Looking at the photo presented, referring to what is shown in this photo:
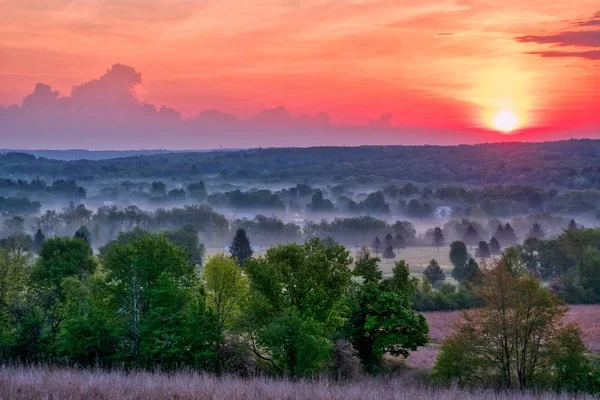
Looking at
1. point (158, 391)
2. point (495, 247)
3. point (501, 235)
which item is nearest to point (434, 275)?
point (495, 247)

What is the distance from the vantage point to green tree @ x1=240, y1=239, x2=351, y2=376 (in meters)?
29.3

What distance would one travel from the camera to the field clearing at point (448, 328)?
4112 cm

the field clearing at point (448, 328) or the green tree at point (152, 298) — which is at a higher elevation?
the green tree at point (152, 298)

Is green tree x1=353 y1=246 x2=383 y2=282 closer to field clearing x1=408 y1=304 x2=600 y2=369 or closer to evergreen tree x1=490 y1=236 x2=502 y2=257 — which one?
field clearing x1=408 y1=304 x2=600 y2=369

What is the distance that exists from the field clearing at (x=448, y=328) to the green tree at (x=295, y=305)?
8.09m

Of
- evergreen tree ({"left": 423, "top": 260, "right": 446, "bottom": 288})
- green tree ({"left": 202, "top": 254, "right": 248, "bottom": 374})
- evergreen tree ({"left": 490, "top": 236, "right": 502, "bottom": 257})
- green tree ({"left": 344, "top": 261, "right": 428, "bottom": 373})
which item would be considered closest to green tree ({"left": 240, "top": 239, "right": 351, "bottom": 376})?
green tree ({"left": 202, "top": 254, "right": 248, "bottom": 374})

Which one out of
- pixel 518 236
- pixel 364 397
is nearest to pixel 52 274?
pixel 364 397

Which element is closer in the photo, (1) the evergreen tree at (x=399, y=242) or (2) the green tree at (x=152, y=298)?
(2) the green tree at (x=152, y=298)

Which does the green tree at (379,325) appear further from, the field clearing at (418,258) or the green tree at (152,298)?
the field clearing at (418,258)

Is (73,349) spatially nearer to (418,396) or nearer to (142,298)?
(142,298)

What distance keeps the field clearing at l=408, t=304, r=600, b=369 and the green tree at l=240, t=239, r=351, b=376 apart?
8.09 metres

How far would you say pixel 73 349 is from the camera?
28969 mm

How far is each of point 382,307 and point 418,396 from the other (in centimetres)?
2267

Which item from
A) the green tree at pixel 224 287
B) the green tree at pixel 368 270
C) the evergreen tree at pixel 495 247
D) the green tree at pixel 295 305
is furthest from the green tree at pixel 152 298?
the evergreen tree at pixel 495 247
